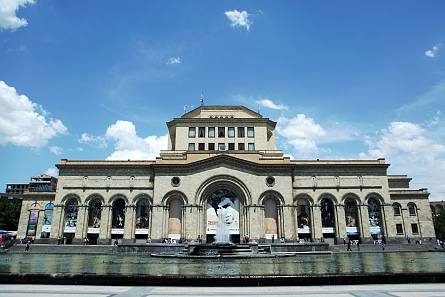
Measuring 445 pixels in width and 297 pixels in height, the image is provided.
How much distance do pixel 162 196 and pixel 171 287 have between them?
1425 inches

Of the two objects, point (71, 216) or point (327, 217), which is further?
point (71, 216)

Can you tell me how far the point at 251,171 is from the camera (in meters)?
45.5

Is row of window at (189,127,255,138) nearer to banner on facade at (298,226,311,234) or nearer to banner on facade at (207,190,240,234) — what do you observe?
banner on facade at (207,190,240,234)

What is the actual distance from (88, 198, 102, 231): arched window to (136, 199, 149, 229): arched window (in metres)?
5.40

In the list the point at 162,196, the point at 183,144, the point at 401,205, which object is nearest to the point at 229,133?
the point at 183,144

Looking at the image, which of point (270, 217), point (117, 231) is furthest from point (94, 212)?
point (270, 217)

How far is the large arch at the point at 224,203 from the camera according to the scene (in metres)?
44.6

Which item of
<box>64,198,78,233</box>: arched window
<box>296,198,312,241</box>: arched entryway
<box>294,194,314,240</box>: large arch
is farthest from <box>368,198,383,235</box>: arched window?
<box>64,198,78,233</box>: arched window

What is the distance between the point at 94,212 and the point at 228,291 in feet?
139

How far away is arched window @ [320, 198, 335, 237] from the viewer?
149 feet

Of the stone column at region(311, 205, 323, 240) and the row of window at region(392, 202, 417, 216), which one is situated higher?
the row of window at region(392, 202, 417, 216)

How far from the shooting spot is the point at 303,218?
151 feet

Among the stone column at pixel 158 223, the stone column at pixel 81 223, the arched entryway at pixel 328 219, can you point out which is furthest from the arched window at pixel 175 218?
the arched entryway at pixel 328 219

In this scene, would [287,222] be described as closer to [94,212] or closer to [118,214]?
[118,214]
